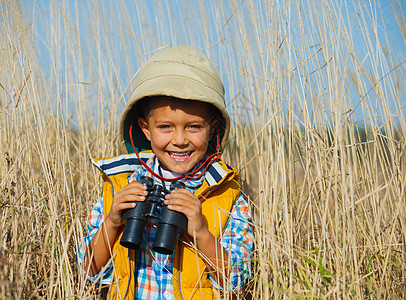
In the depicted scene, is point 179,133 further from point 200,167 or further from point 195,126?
point 200,167

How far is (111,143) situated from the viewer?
2.85 m

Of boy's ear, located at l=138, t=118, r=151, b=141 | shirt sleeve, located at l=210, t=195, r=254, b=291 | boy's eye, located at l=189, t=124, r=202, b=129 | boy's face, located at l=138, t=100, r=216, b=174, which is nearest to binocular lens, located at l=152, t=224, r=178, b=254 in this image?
shirt sleeve, located at l=210, t=195, r=254, b=291

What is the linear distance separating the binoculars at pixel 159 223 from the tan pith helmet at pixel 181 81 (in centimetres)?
41

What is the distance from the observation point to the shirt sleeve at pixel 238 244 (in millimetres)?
1749

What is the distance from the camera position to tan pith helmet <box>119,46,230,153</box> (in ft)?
5.92

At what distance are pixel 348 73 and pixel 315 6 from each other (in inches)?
13.7

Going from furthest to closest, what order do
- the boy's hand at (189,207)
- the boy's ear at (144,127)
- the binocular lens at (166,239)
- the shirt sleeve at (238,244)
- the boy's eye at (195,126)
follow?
the boy's ear at (144,127) < the boy's eye at (195,126) < the shirt sleeve at (238,244) < the boy's hand at (189,207) < the binocular lens at (166,239)

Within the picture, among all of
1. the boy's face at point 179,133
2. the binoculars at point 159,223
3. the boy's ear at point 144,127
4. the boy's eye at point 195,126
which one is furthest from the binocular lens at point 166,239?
the boy's ear at point 144,127

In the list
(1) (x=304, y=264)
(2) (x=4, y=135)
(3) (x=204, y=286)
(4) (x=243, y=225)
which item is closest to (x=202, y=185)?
(4) (x=243, y=225)

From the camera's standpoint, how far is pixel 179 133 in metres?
1.83

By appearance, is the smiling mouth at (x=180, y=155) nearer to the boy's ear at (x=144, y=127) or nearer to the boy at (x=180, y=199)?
the boy at (x=180, y=199)

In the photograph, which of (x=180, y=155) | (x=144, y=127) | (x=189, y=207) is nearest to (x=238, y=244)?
Answer: (x=189, y=207)

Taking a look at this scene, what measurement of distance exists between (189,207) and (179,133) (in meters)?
0.37

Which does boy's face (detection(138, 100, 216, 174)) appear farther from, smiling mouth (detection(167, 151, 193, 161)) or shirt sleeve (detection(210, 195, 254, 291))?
shirt sleeve (detection(210, 195, 254, 291))
